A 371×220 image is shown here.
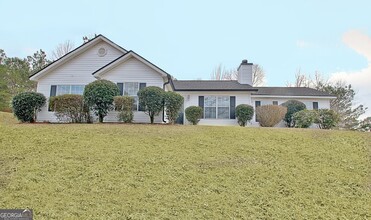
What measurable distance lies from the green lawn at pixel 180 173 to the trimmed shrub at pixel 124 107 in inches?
79.2

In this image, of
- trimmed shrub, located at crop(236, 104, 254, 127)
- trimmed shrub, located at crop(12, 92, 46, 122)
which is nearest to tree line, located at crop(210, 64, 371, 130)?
trimmed shrub, located at crop(236, 104, 254, 127)

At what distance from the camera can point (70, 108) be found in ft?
51.0

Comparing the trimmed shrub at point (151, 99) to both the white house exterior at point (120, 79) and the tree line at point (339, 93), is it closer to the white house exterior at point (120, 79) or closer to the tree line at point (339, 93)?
the white house exterior at point (120, 79)

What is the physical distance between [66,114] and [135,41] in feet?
32.1

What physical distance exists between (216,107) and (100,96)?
8.94 m

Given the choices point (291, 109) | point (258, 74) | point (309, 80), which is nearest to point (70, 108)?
point (291, 109)

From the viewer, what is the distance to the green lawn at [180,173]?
7070 millimetres

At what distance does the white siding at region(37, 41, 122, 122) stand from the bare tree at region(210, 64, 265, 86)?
78.0 ft

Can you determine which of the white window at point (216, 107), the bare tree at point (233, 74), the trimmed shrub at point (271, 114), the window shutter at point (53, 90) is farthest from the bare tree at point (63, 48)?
the trimmed shrub at point (271, 114)

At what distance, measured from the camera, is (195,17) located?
1620 centimetres

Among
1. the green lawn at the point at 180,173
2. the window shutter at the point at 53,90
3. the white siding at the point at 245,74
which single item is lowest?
the green lawn at the point at 180,173

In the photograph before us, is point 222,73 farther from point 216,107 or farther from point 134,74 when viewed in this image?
point 134,74

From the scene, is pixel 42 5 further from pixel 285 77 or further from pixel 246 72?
pixel 285 77

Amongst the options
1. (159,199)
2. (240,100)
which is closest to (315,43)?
(240,100)
